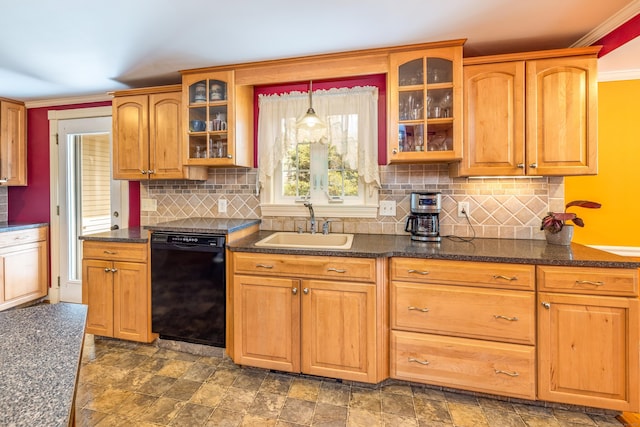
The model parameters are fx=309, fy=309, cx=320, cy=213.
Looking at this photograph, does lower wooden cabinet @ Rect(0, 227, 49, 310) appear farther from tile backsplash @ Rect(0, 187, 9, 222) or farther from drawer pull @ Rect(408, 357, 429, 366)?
drawer pull @ Rect(408, 357, 429, 366)

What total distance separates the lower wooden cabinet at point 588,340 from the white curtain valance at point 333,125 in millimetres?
1407

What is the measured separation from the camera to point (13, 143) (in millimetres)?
3418

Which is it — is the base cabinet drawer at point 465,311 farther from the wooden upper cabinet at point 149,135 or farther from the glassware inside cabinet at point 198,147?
the wooden upper cabinet at point 149,135

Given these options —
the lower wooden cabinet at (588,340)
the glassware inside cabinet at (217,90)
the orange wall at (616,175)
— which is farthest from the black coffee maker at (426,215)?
the glassware inside cabinet at (217,90)

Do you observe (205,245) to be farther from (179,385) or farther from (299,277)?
(179,385)

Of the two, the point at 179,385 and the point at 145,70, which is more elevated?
the point at 145,70

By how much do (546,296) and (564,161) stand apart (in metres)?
0.94

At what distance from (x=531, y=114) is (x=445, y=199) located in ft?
2.63

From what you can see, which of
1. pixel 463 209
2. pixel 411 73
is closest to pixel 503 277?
pixel 463 209

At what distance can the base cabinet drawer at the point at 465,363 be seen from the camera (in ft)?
5.86

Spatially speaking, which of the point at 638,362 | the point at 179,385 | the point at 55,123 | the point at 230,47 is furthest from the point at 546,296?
the point at 55,123

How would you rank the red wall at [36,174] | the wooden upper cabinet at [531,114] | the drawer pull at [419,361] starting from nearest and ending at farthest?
1. the drawer pull at [419,361]
2. the wooden upper cabinet at [531,114]
3. the red wall at [36,174]

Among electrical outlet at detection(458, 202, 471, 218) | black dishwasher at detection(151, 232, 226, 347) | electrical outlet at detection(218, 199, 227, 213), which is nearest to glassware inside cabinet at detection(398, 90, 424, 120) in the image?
electrical outlet at detection(458, 202, 471, 218)

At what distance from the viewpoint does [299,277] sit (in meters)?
2.03
